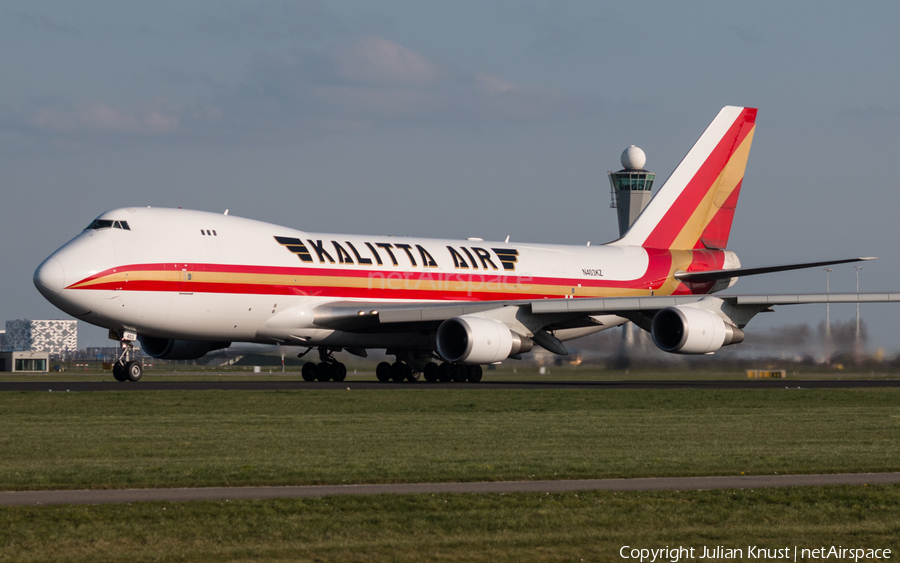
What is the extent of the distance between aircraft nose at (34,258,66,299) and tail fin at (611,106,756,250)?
75.6ft

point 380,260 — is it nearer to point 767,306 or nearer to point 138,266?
point 138,266

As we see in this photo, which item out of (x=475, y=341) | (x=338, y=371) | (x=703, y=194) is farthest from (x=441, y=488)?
(x=703, y=194)

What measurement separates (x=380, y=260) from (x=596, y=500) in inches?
1028

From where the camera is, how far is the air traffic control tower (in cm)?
8000

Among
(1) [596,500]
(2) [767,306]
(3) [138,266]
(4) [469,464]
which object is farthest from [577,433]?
(2) [767,306]

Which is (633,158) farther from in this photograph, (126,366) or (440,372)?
(126,366)

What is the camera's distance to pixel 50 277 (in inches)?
1217

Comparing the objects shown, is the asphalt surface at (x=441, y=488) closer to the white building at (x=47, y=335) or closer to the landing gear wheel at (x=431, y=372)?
the landing gear wheel at (x=431, y=372)

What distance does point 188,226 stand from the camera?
33.4 metres

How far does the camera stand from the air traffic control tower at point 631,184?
8000cm

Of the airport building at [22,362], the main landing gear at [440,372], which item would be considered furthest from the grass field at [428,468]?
the airport building at [22,362]

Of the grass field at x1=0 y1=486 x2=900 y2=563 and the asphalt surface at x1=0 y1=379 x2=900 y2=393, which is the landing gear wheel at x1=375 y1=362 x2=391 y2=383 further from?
the grass field at x1=0 y1=486 x2=900 y2=563

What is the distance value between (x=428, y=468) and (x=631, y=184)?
225ft

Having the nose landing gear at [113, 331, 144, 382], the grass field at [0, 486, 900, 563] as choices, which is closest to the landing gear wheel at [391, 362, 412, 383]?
the nose landing gear at [113, 331, 144, 382]
